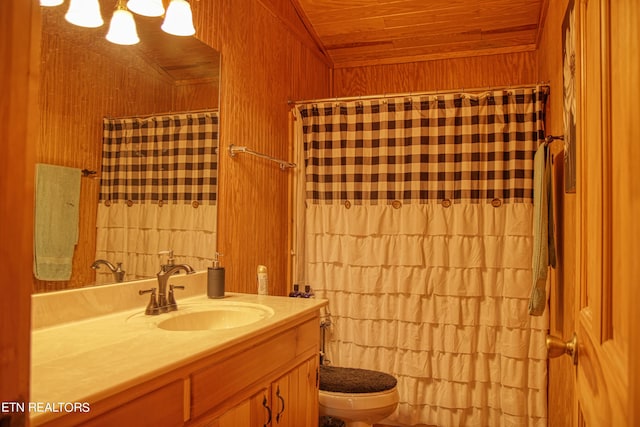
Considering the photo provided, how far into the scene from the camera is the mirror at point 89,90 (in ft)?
4.25

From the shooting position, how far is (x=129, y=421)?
0.87 m

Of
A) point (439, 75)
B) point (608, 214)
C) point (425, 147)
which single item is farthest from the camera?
point (439, 75)

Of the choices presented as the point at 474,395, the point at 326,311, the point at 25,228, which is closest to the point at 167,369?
the point at 25,228

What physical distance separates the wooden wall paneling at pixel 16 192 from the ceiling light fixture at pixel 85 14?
107 centimetres

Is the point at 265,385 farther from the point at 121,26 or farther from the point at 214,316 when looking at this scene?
the point at 121,26

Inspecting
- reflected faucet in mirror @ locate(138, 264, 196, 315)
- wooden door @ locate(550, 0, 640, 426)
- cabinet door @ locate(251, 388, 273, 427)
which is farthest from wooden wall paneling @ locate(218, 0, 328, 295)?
wooden door @ locate(550, 0, 640, 426)

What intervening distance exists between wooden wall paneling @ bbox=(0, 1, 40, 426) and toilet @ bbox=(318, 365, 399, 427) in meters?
1.73

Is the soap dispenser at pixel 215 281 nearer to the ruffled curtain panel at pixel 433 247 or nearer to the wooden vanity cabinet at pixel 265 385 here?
the wooden vanity cabinet at pixel 265 385

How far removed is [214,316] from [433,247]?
1.35 meters

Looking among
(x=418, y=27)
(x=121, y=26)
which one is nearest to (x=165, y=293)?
(x=121, y=26)

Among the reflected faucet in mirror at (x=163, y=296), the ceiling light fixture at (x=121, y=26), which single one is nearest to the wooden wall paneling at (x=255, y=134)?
the reflected faucet in mirror at (x=163, y=296)

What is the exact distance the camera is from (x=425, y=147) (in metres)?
2.49

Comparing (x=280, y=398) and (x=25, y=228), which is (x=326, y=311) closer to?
(x=280, y=398)

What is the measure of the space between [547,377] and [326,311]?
1239mm
